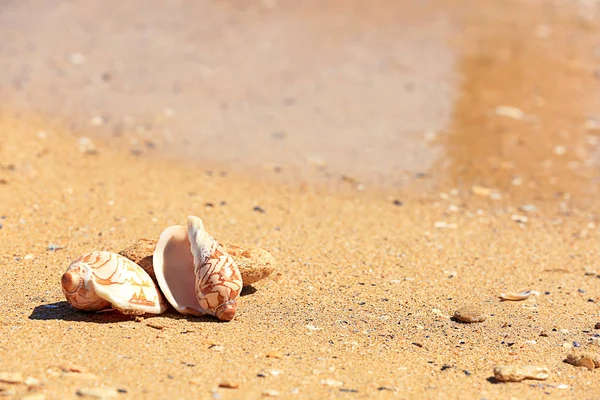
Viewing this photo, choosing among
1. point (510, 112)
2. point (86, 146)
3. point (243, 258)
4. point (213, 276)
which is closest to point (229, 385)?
point (213, 276)

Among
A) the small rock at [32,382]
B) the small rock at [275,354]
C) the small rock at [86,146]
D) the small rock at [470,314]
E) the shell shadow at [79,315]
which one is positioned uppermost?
the small rock at [86,146]

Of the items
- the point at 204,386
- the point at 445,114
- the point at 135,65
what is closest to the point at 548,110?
the point at 445,114

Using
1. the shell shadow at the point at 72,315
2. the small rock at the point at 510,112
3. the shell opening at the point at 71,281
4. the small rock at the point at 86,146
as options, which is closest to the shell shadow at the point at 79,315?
the shell shadow at the point at 72,315

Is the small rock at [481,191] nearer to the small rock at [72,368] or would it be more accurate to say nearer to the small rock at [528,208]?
the small rock at [528,208]

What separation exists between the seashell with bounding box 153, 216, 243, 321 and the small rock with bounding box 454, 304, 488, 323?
3.98 feet

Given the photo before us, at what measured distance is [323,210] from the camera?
608cm

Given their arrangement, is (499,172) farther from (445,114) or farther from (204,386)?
(204,386)

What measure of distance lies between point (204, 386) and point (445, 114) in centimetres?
563

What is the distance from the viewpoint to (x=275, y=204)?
6133mm

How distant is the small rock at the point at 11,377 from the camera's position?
3.20 metres

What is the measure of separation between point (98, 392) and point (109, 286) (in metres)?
0.76

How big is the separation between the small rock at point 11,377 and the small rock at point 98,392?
0.84 feet

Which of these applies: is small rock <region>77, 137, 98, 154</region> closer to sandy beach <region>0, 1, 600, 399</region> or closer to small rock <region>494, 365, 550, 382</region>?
sandy beach <region>0, 1, 600, 399</region>

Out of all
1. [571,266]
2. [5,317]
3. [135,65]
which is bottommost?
[571,266]
